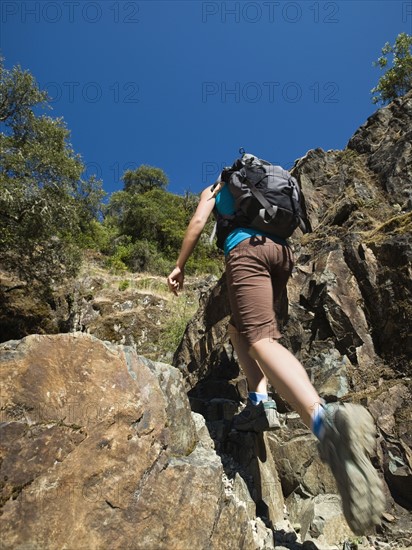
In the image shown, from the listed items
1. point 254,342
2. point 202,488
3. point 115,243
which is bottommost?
point 202,488

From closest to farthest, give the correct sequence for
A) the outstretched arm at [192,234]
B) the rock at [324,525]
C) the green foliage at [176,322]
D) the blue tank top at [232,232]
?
the rock at [324,525] < the blue tank top at [232,232] < the outstretched arm at [192,234] < the green foliage at [176,322]

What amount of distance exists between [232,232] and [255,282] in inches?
18.7

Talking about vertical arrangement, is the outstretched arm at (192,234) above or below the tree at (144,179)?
below

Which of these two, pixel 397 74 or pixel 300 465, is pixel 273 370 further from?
pixel 397 74

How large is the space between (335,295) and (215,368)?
69.6 inches

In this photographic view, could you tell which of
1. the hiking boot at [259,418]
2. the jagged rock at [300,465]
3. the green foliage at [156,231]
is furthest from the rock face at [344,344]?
the green foliage at [156,231]

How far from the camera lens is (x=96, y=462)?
2.26 m

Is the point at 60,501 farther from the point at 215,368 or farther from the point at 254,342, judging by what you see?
the point at 215,368

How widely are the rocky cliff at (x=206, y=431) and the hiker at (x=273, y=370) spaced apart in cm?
60

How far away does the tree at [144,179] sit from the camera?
38062mm

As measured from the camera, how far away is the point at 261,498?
3184 millimetres

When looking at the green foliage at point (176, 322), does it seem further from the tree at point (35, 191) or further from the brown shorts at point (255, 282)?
the brown shorts at point (255, 282)

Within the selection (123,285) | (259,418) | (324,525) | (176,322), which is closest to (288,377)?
(259,418)

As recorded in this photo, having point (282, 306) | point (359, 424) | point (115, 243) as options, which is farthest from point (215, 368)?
point (115, 243)
